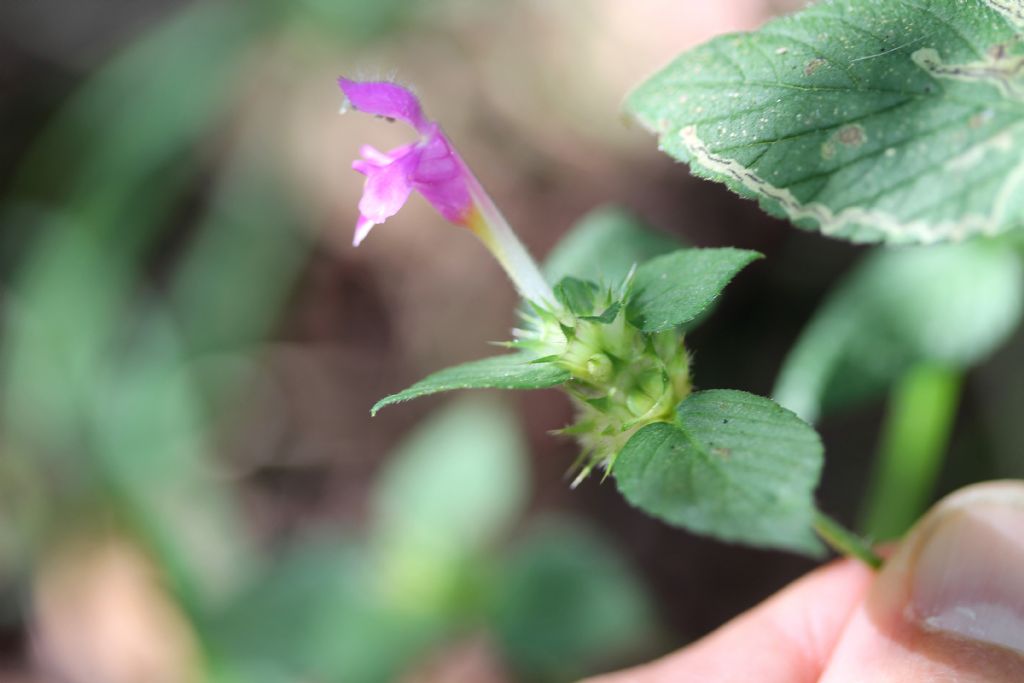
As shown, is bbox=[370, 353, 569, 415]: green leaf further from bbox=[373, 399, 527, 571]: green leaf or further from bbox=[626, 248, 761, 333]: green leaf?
bbox=[373, 399, 527, 571]: green leaf

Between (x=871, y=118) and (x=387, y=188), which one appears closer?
(x=871, y=118)

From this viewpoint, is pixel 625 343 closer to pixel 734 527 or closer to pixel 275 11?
pixel 734 527

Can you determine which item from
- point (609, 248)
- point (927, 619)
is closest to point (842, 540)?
point (927, 619)

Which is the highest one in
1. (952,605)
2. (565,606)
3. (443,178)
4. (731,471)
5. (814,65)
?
(443,178)

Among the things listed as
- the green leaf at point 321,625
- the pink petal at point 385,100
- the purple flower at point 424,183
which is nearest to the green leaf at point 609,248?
the purple flower at point 424,183

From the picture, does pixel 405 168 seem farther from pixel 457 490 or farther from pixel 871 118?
pixel 457 490

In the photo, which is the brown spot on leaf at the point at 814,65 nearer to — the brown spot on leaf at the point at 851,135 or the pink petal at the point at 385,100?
the brown spot on leaf at the point at 851,135
